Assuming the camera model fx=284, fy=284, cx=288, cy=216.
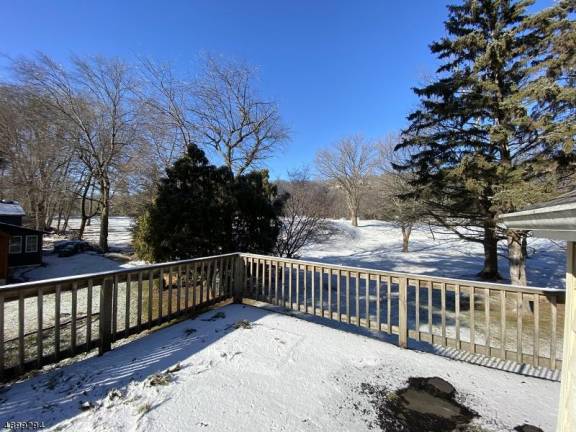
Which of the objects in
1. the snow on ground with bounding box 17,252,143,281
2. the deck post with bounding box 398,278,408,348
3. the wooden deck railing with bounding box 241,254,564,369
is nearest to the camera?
the wooden deck railing with bounding box 241,254,564,369

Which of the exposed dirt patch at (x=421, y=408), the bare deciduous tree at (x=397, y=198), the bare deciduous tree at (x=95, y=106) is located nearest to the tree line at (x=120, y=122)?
the bare deciduous tree at (x=95, y=106)

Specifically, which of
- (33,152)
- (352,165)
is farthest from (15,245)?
(352,165)

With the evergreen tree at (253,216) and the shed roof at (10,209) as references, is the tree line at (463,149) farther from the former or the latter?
the shed roof at (10,209)

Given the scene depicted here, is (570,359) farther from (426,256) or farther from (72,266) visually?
(72,266)

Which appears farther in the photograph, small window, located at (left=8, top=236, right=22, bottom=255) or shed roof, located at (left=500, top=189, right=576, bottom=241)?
small window, located at (left=8, top=236, right=22, bottom=255)

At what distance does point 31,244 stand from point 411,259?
59.2 feet

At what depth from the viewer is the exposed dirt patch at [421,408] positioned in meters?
2.18

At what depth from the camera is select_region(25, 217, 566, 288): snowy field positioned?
448 inches

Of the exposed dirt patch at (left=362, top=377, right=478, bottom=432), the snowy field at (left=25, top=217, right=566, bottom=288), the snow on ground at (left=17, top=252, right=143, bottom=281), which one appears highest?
the exposed dirt patch at (left=362, top=377, right=478, bottom=432)

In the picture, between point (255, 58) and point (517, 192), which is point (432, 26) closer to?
point (517, 192)

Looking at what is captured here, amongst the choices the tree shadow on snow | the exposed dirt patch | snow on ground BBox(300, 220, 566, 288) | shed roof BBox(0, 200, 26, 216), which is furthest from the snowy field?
the tree shadow on snow

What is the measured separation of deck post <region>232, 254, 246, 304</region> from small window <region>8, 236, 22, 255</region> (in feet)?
43.2

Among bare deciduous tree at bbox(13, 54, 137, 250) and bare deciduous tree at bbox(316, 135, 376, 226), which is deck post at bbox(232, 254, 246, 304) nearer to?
bare deciduous tree at bbox(13, 54, 137, 250)

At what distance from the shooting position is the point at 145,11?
9445 mm
